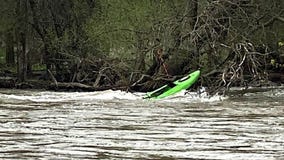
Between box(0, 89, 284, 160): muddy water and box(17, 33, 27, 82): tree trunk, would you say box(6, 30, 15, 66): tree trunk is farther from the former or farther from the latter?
box(0, 89, 284, 160): muddy water

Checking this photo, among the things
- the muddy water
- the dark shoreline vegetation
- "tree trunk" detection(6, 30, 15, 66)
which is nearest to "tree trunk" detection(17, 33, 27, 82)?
the dark shoreline vegetation

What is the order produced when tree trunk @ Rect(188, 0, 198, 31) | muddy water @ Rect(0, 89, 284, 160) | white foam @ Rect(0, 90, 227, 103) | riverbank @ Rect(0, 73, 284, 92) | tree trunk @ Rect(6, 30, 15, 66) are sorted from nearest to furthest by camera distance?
muddy water @ Rect(0, 89, 284, 160), white foam @ Rect(0, 90, 227, 103), tree trunk @ Rect(188, 0, 198, 31), riverbank @ Rect(0, 73, 284, 92), tree trunk @ Rect(6, 30, 15, 66)

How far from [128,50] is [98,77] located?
2.11m

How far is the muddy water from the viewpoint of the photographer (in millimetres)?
11188

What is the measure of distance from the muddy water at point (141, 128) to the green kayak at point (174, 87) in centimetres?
57

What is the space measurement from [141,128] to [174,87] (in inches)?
388

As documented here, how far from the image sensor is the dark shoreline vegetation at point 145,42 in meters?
25.6

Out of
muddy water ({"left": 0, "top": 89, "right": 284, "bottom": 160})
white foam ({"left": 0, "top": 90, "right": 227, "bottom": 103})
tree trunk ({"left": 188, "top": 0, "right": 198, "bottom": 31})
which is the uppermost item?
tree trunk ({"left": 188, "top": 0, "right": 198, "bottom": 31})

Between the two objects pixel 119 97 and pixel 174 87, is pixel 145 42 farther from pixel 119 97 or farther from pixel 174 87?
pixel 119 97

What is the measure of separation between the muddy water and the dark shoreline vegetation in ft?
9.05

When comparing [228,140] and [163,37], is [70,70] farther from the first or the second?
[228,140]

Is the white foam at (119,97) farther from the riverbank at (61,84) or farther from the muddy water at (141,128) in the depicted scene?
the riverbank at (61,84)

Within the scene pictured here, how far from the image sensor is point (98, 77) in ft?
92.0

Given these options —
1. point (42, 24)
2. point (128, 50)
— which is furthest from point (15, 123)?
point (42, 24)
